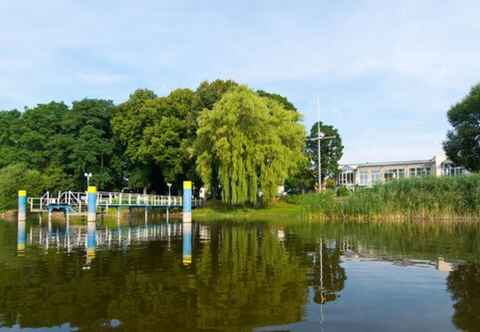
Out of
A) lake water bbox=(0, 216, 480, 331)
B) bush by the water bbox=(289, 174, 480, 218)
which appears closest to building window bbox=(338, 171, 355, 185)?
bush by the water bbox=(289, 174, 480, 218)

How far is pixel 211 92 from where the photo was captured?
156 feet

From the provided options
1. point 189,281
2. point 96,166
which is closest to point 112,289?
point 189,281

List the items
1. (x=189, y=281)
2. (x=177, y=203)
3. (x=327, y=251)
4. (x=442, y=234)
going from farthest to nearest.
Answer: (x=177, y=203) < (x=442, y=234) < (x=327, y=251) < (x=189, y=281)

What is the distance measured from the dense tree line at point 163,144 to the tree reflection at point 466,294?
28241 millimetres

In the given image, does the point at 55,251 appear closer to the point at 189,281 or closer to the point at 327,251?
the point at 189,281

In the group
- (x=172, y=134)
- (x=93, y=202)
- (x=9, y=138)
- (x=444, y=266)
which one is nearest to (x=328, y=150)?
(x=172, y=134)

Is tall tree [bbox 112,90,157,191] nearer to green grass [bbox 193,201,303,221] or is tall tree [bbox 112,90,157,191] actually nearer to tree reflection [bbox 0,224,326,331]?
green grass [bbox 193,201,303,221]

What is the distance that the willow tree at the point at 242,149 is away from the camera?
125ft

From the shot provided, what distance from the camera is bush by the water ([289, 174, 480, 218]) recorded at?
2725 centimetres

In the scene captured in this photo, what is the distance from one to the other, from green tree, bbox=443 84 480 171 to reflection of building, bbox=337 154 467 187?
8.84 meters

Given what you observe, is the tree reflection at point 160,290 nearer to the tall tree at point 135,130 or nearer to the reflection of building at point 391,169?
the tall tree at point 135,130

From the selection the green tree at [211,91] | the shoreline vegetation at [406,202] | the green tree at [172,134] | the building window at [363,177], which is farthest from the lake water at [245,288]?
the building window at [363,177]

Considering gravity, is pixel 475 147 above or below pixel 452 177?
above

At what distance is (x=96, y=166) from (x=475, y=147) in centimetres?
4745
